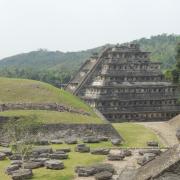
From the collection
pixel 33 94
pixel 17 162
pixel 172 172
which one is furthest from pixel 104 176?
pixel 33 94

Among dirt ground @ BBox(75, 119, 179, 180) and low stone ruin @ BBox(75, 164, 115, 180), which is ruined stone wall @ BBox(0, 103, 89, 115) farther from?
low stone ruin @ BBox(75, 164, 115, 180)

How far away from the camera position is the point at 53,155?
A: 111 ft

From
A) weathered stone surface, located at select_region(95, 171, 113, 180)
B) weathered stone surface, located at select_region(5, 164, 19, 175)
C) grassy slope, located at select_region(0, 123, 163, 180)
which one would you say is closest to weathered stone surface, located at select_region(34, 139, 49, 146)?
grassy slope, located at select_region(0, 123, 163, 180)

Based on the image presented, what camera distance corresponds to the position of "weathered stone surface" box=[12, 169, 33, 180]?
2695 centimetres

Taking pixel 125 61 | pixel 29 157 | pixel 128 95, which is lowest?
pixel 29 157

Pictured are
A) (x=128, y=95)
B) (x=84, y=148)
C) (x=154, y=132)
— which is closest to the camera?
(x=84, y=148)

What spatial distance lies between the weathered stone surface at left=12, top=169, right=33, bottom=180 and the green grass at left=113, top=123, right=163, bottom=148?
16.0 meters

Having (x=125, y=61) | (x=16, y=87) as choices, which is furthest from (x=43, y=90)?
(x=125, y=61)

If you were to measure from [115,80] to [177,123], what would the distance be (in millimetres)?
12705

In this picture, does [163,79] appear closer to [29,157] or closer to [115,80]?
[115,80]

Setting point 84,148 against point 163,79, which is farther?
point 163,79

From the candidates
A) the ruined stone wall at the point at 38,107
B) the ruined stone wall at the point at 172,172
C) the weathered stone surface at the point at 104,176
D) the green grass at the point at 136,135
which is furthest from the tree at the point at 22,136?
the ruined stone wall at the point at 172,172

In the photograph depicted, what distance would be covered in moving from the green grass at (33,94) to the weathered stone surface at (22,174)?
25.0 m

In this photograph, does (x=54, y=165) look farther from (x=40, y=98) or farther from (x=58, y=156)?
(x=40, y=98)
